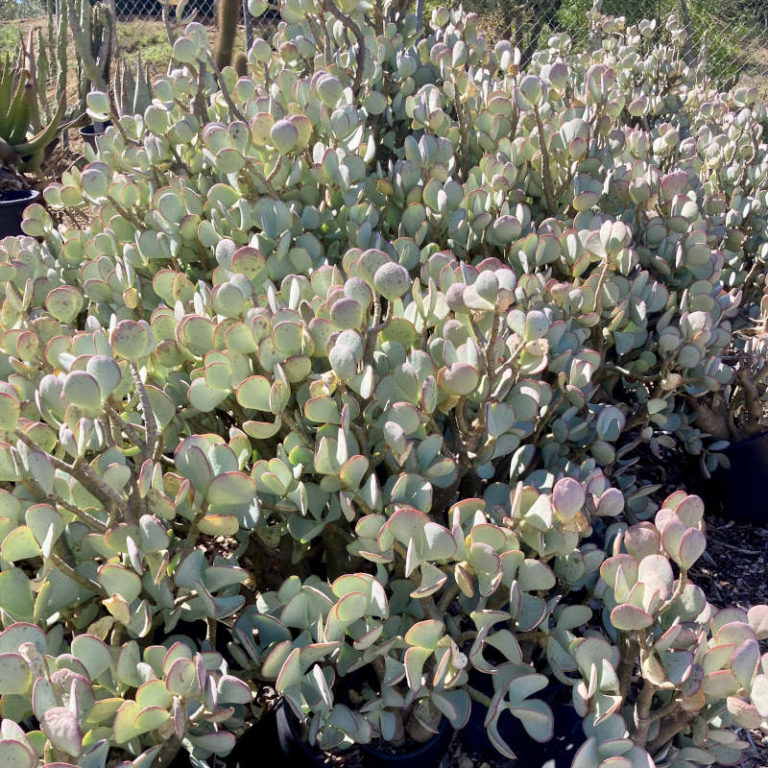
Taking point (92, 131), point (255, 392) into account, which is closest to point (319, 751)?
point (255, 392)

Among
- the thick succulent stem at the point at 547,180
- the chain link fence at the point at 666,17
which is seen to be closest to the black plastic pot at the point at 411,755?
the thick succulent stem at the point at 547,180

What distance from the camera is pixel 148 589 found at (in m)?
0.82

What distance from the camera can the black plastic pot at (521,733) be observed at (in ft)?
3.64

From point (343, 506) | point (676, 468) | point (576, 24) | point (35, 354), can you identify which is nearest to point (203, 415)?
point (35, 354)

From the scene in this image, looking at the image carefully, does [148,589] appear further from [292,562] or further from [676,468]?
[676,468]

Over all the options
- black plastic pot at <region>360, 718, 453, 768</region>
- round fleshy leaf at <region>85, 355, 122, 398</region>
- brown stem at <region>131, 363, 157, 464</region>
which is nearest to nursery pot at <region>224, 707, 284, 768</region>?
black plastic pot at <region>360, 718, 453, 768</region>

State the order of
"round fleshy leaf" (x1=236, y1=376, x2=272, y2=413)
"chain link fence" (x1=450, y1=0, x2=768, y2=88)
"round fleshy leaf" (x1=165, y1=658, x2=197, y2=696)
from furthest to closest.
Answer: "chain link fence" (x1=450, y1=0, x2=768, y2=88)
"round fleshy leaf" (x1=236, y1=376, x2=272, y2=413)
"round fleshy leaf" (x1=165, y1=658, x2=197, y2=696)

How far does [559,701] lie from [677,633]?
469 millimetres

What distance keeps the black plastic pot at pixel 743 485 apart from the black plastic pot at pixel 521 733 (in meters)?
0.98

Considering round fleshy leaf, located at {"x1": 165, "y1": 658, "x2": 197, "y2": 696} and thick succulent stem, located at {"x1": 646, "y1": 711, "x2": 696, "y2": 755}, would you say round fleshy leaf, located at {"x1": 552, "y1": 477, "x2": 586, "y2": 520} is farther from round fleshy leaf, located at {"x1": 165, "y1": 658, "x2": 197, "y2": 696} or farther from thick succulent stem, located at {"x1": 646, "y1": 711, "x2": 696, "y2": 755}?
round fleshy leaf, located at {"x1": 165, "y1": 658, "x2": 197, "y2": 696}

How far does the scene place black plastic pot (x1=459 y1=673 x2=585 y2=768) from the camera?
3.64 ft

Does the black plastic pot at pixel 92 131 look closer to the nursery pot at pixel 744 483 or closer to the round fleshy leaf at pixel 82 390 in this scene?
the nursery pot at pixel 744 483

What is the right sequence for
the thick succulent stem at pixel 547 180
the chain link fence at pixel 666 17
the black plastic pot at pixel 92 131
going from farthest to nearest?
the chain link fence at pixel 666 17 → the black plastic pot at pixel 92 131 → the thick succulent stem at pixel 547 180

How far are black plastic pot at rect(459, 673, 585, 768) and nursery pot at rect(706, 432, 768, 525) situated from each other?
3.22 feet
